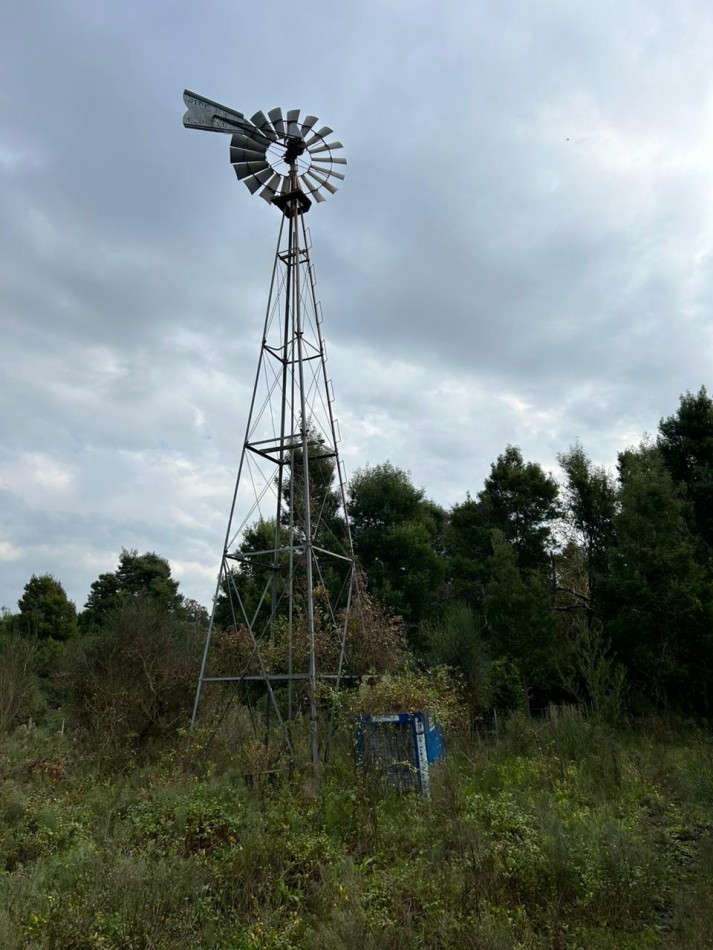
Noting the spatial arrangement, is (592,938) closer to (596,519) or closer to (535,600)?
(535,600)

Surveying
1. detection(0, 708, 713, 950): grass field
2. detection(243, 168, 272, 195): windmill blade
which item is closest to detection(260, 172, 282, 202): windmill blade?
detection(243, 168, 272, 195): windmill blade

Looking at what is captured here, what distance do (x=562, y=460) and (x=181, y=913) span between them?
21.6 m

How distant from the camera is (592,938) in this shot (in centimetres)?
543

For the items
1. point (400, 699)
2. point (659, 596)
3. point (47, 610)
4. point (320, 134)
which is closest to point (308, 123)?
point (320, 134)

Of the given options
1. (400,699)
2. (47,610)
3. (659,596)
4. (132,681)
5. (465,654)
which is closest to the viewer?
(400,699)

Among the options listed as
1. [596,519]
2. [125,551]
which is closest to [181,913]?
[596,519]

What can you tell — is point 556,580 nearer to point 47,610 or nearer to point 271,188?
point 271,188

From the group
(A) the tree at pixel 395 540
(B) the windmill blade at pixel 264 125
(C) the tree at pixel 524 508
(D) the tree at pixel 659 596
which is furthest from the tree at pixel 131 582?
(B) the windmill blade at pixel 264 125

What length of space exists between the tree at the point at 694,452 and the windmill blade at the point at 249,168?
49.3 ft

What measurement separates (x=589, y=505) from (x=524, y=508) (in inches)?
91.5

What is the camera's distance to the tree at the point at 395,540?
83.0 ft

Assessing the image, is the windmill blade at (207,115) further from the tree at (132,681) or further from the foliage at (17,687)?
the foliage at (17,687)

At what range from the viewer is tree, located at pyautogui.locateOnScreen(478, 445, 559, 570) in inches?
971

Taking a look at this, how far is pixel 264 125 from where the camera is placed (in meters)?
13.0
